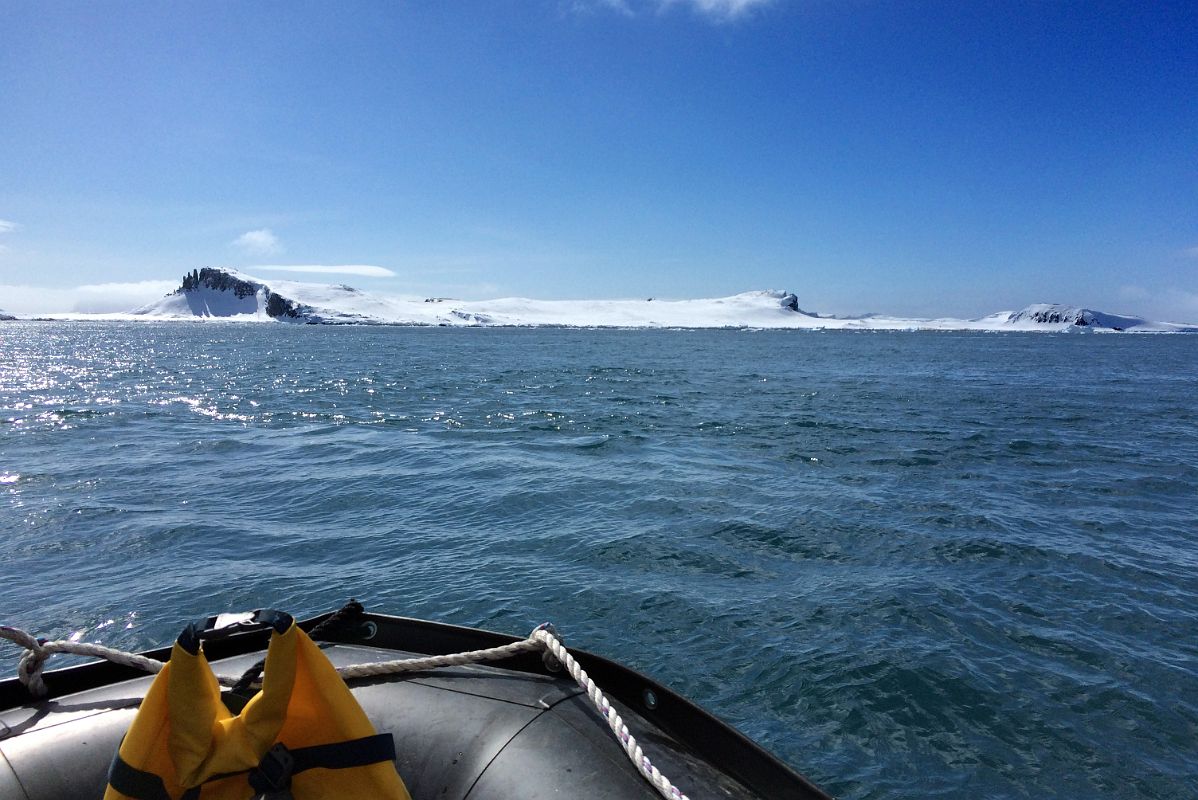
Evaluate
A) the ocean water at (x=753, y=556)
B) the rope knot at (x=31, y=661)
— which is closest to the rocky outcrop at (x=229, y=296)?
the ocean water at (x=753, y=556)

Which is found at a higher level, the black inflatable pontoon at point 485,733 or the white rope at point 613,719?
the white rope at point 613,719

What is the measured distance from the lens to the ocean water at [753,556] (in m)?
4.70

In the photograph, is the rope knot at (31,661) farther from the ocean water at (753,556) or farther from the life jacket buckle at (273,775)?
the ocean water at (753,556)

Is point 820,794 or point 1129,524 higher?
point 820,794

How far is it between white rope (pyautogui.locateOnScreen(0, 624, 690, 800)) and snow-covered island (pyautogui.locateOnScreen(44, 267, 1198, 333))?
445 feet

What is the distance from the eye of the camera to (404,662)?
9.82ft

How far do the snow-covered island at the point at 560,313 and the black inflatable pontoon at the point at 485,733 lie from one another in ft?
445

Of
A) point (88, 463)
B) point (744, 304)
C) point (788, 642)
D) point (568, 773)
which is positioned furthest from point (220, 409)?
point (744, 304)

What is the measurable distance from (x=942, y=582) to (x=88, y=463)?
1338 centimetres

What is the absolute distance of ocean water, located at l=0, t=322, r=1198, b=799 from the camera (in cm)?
470

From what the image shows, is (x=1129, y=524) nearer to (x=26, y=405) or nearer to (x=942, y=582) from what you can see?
(x=942, y=582)

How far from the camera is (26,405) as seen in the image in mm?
20172

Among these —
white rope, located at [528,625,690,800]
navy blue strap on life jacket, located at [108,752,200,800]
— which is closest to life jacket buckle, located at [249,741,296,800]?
navy blue strap on life jacket, located at [108,752,200,800]

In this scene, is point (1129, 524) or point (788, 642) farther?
point (1129, 524)
